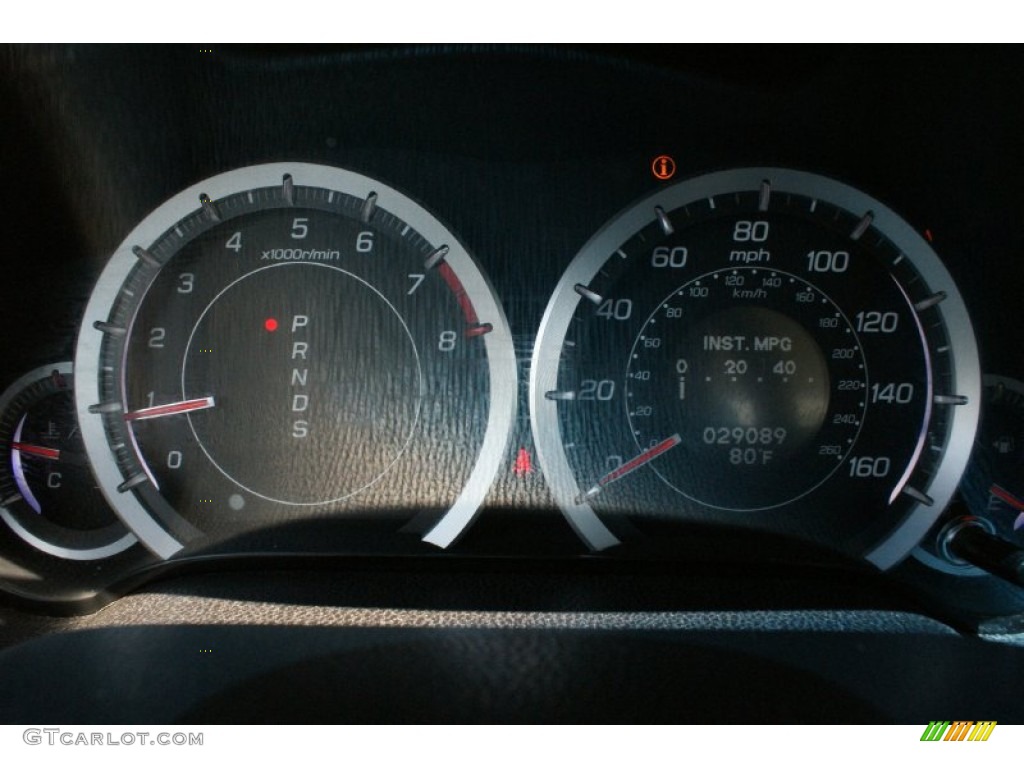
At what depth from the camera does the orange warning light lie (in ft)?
6.57

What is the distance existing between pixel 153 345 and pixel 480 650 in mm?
812

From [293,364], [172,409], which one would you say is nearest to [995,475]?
[293,364]

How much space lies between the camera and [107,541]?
204 cm

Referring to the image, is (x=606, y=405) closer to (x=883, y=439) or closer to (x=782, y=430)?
(x=782, y=430)

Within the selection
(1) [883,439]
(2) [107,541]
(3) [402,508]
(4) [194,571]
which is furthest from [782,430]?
(2) [107,541]

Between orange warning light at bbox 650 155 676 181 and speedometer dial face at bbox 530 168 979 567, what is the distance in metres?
0.03
